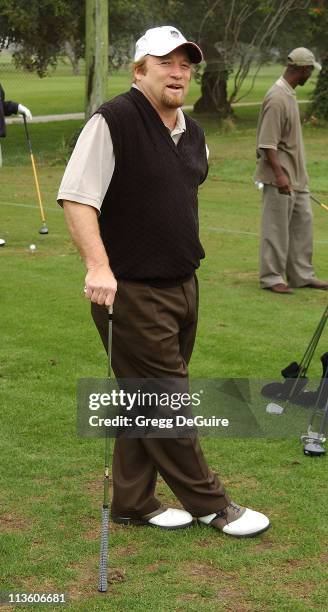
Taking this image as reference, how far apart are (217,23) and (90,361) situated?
920 inches

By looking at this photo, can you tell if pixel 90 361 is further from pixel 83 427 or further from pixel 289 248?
pixel 289 248

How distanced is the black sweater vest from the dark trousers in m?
0.11

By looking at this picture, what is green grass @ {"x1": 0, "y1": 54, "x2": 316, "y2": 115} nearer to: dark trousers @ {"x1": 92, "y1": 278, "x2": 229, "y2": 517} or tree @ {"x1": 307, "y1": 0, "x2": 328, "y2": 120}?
tree @ {"x1": 307, "y1": 0, "x2": 328, "y2": 120}

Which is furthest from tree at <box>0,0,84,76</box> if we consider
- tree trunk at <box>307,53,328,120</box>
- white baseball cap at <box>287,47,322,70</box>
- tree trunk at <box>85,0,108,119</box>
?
white baseball cap at <box>287,47,322,70</box>

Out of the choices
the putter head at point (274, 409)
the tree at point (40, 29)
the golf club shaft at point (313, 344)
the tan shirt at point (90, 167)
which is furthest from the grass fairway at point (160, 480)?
the tree at point (40, 29)

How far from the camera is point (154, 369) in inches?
190

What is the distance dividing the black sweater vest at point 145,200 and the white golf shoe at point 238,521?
3.48 ft

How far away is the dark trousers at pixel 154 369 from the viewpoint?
4.84m

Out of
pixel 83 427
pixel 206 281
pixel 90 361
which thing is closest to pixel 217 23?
pixel 206 281

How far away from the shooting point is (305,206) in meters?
11.0

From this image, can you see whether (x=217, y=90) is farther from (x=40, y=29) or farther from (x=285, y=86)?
(x=285, y=86)

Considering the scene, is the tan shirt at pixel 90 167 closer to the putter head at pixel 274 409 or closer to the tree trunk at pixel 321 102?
the putter head at pixel 274 409

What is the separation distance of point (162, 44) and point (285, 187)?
5900 mm

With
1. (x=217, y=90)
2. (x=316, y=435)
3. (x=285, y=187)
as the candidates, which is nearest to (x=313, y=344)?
(x=316, y=435)
